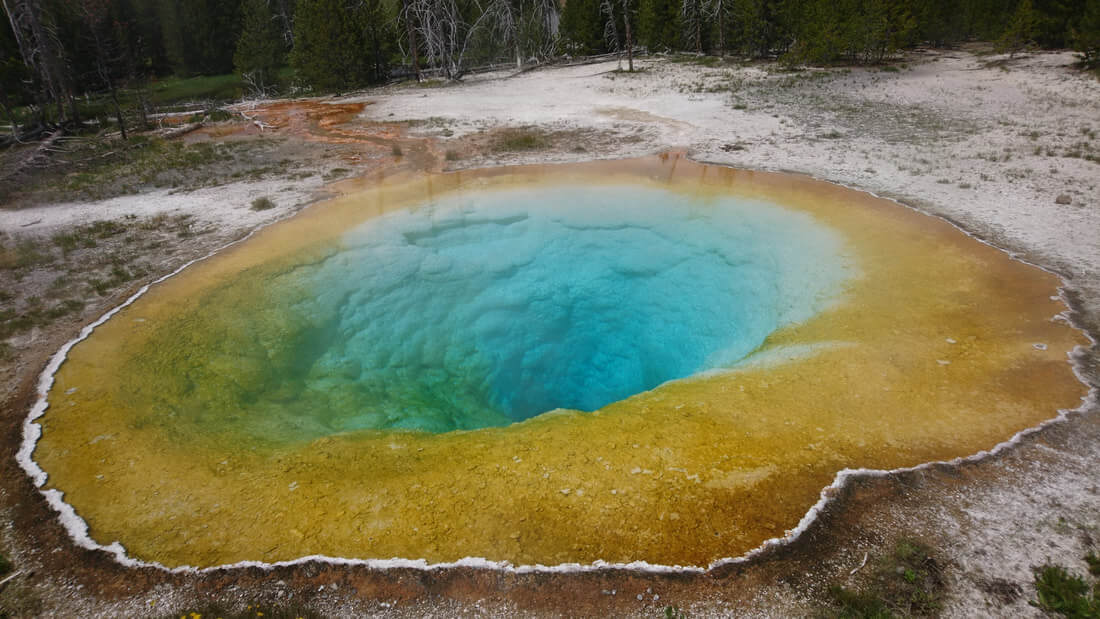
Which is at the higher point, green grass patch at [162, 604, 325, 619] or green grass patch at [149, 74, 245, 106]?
green grass patch at [149, 74, 245, 106]

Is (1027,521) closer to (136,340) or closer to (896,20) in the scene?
(136,340)

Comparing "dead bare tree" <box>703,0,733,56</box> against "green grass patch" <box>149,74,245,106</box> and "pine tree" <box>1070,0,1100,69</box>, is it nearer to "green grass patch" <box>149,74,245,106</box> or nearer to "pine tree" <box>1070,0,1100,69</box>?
"pine tree" <box>1070,0,1100,69</box>

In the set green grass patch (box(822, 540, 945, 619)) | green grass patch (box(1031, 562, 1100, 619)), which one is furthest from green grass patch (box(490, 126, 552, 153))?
green grass patch (box(1031, 562, 1100, 619))

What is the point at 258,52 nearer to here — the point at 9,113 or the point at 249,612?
the point at 9,113

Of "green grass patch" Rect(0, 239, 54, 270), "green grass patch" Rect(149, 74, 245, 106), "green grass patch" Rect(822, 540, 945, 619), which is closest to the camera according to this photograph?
"green grass patch" Rect(822, 540, 945, 619)

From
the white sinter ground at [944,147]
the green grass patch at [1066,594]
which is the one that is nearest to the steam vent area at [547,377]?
the white sinter ground at [944,147]

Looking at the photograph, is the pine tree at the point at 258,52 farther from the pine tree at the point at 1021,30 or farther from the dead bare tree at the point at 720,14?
the pine tree at the point at 1021,30
